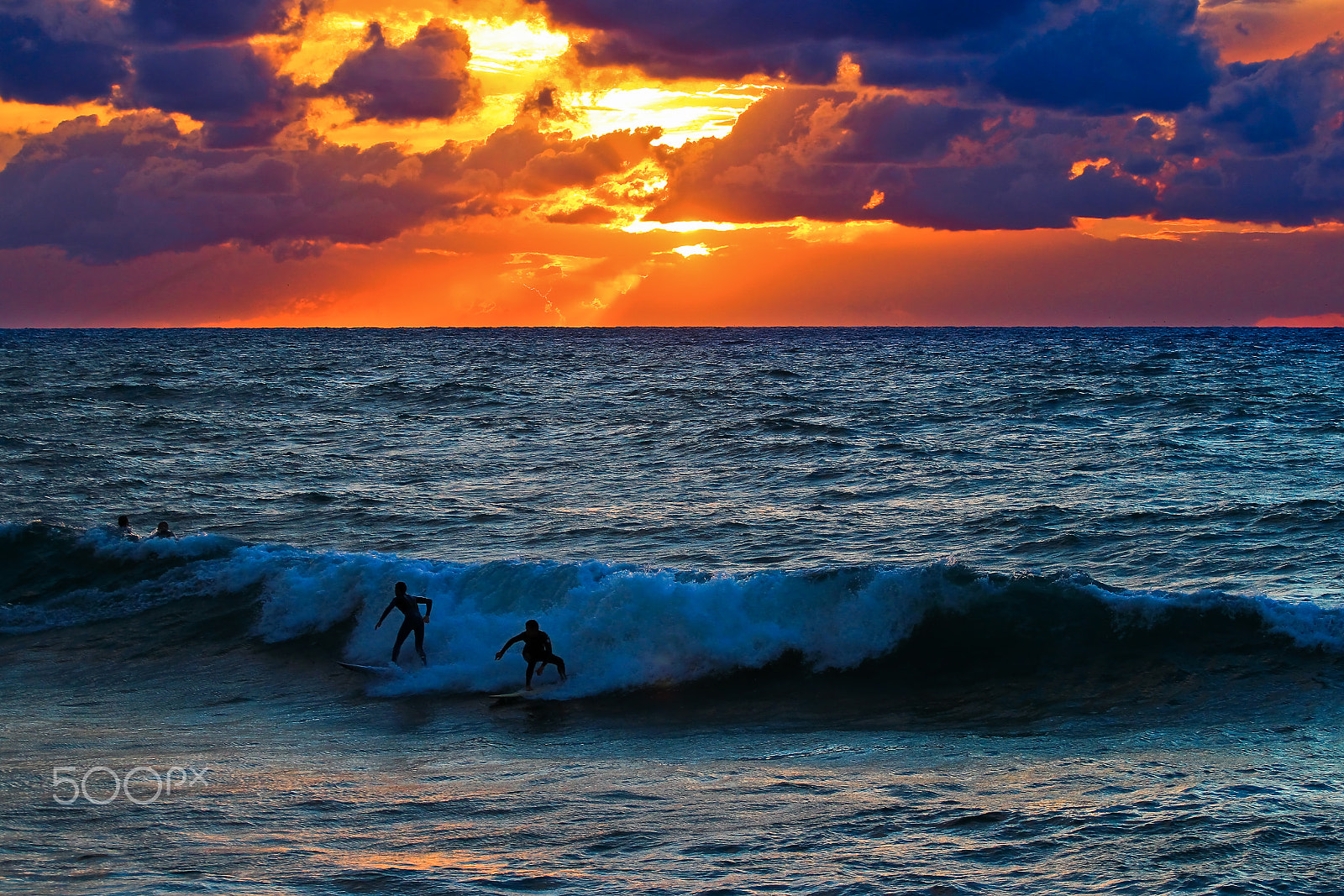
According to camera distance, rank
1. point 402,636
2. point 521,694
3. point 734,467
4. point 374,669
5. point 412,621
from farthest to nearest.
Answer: point 734,467, point 412,621, point 402,636, point 374,669, point 521,694

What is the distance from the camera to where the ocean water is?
8.56 m

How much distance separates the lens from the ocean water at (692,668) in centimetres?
856

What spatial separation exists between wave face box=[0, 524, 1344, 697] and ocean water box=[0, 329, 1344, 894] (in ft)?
0.19

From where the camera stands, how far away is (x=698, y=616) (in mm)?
16266

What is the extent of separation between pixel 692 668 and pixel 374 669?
4.54m

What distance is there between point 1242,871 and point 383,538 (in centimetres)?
1827

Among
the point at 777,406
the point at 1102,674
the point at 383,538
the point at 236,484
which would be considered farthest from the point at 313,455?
the point at 1102,674

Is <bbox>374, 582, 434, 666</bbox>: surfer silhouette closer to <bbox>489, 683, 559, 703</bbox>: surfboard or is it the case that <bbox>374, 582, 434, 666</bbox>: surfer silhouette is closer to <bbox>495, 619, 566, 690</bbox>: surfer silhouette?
<bbox>495, 619, 566, 690</bbox>: surfer silhouette

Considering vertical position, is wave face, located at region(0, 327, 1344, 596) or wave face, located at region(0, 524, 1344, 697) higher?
wave face, located at region(0, 327, 1344, 596)

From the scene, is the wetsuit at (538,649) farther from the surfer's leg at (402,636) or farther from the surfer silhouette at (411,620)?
the surfer's leg at (402,636)

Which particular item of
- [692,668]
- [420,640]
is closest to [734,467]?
[692,668]

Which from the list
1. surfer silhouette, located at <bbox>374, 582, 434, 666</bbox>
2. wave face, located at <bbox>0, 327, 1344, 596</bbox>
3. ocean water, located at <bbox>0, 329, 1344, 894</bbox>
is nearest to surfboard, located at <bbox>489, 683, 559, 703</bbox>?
ocean water, located at <bbox>0, 329, 1344, 894</bbox>

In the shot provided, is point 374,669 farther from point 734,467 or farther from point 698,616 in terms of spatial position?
point 734,467

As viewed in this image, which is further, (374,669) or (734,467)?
(734,467)
